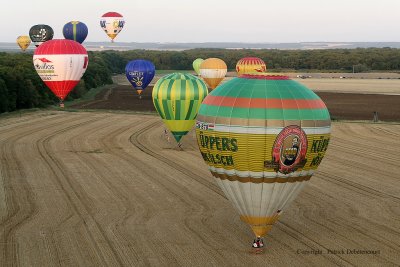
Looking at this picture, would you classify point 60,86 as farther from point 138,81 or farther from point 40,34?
point 40,34

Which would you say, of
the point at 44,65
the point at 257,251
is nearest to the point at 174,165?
the point at 257,251

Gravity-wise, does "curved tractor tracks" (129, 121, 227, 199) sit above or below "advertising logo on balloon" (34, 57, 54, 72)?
below

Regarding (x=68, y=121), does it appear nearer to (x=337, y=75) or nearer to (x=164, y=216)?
(x=164, y=216)

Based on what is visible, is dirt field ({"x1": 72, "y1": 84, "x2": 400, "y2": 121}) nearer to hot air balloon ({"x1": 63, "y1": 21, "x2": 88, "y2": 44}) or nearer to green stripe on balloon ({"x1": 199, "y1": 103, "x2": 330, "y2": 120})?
hot air balloon ({"x1": 63, "y1": 21, "x2": 88, "y2": 44})

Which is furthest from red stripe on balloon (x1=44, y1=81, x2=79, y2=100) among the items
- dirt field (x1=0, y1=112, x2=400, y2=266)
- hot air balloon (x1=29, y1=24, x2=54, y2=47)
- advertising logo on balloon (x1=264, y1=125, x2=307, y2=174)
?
hot air balloon (x1=29, y1=24, x2=54, y2=47)

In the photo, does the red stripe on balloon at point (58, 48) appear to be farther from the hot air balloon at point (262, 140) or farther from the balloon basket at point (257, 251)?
the balloon basket at point (257, 251)

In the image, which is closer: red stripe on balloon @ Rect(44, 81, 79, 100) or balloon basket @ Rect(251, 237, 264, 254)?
balloon basket @ Rect(251, 237, 264, 254)

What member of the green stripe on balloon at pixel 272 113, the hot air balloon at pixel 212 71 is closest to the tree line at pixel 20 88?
the hot air balloon at pixel 212 71
